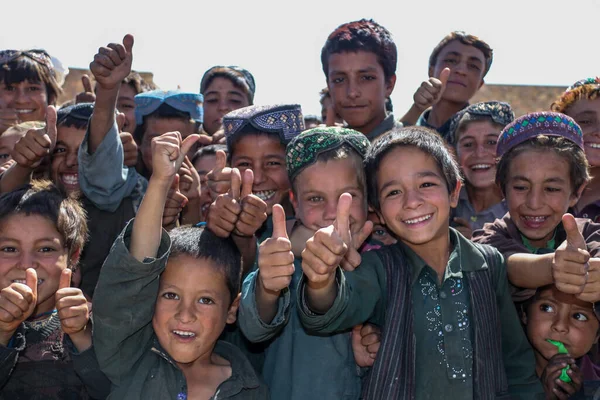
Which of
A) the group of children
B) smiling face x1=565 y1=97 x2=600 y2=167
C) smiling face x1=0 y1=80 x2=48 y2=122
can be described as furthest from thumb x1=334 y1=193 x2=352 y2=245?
smiling face x1=0 y1=80 x2=48 y2=122

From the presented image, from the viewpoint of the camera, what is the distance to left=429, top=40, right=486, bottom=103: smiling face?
5312 millimetres

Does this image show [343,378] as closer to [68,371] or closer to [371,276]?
[371,276]

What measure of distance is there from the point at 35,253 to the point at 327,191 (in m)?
1.35

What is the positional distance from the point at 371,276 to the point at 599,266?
871mm

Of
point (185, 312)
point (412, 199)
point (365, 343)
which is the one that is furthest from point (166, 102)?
point (365, 343)

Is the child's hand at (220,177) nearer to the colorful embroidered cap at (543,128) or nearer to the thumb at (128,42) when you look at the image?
the thumb at (128,42)

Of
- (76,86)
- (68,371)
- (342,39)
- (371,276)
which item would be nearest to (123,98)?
(342,39)

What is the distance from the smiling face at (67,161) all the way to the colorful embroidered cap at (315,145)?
58.7 inches

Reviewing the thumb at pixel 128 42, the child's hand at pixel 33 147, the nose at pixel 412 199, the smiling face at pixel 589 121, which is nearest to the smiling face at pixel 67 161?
the child's hand at pixel 33 147

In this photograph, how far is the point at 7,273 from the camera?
9.80ft

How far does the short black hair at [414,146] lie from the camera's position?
9.57ft

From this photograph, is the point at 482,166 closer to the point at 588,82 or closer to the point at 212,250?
A: the point at 588,82

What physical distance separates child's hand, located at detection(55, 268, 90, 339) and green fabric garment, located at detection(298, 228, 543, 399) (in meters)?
0.90

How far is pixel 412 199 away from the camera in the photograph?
2791 millimetres
